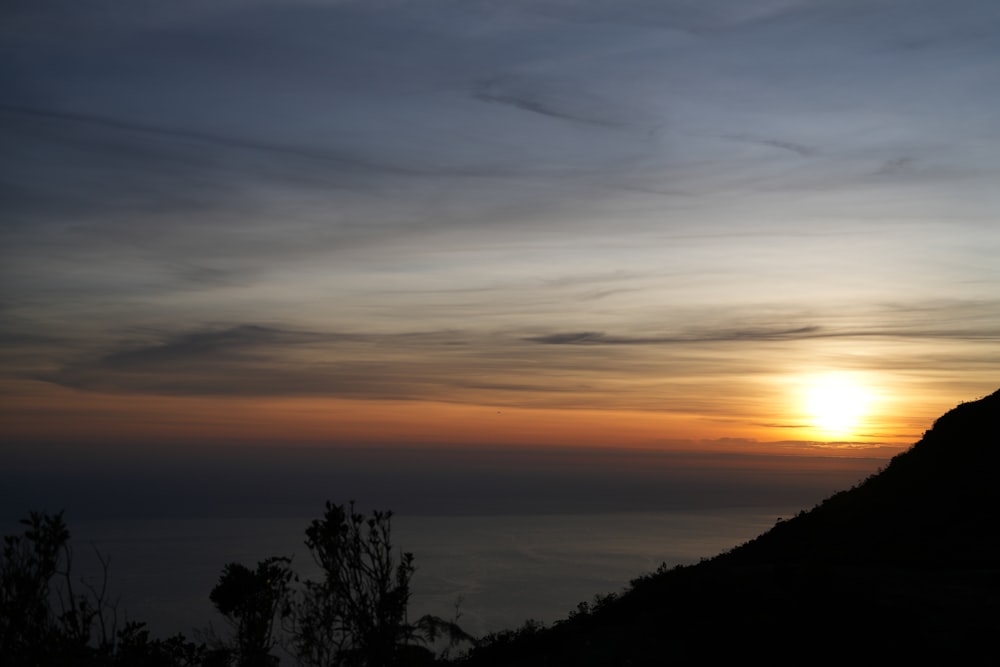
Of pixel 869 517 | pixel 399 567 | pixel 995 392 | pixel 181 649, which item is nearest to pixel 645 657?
pixel 399 567

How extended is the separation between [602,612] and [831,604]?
9516mm

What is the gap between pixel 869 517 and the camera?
36719mm

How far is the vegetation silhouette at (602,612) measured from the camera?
14508mm

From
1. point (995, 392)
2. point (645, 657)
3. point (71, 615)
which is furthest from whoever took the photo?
point (995, 392)

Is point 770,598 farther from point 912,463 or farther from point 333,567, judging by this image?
point 912,463

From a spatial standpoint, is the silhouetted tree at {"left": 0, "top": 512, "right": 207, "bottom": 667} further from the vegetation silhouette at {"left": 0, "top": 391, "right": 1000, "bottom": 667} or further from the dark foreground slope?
the dark foreground slope

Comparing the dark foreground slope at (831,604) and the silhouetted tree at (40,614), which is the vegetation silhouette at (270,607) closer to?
the silhouetted tree at (40,614)

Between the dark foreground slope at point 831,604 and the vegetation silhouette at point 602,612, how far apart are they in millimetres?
50

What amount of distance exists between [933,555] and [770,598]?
1068 centimetres

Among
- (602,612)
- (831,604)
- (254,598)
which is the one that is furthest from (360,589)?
(831,604)

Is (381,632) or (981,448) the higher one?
(981,448)

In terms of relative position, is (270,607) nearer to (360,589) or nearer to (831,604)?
(360,589)

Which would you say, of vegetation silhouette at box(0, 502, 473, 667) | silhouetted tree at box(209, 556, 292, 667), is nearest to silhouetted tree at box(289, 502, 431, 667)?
vegetation silhouette at box(0, 502, 473, 667)

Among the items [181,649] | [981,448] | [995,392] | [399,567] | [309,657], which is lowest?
[309,657]
